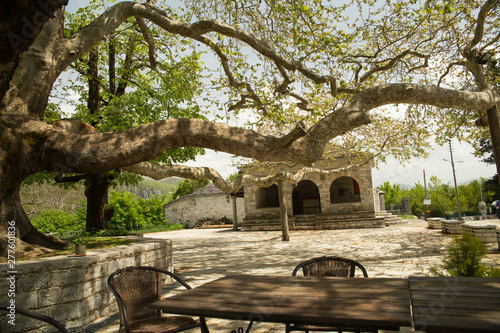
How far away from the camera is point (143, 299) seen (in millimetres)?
2551

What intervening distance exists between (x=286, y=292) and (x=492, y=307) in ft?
3.49

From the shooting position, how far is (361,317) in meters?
1.46

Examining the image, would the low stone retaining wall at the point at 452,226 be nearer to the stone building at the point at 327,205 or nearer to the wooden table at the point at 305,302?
the stone building at the point at 327,205

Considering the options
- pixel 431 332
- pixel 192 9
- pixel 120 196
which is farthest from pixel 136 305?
pixel 120 196

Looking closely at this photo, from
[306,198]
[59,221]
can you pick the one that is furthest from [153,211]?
[306,198]

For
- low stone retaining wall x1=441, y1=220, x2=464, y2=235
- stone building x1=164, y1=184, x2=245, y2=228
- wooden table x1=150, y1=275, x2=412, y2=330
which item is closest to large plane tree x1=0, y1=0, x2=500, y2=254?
wooden table x1=150, y1=275, x2=412, y2=330

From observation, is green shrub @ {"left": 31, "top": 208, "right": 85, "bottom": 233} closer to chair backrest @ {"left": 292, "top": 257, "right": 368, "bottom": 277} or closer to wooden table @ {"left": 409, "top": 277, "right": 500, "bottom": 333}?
chair backrest @ {"left": 292, "top": 257, "right": 368, "bottom": 277}

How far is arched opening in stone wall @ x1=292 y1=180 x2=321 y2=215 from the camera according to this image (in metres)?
21.8

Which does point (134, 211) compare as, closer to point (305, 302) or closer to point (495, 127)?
point (495, 127)

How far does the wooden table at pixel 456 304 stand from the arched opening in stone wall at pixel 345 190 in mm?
19587

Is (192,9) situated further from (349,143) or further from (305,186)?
(305,186)

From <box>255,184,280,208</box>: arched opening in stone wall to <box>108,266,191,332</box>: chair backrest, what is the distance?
684 inches

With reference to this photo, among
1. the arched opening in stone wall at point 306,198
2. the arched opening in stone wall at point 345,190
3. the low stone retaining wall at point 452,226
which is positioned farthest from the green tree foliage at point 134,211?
the arched opening in stone wall at point 345,190

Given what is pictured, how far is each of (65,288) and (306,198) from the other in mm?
19336
